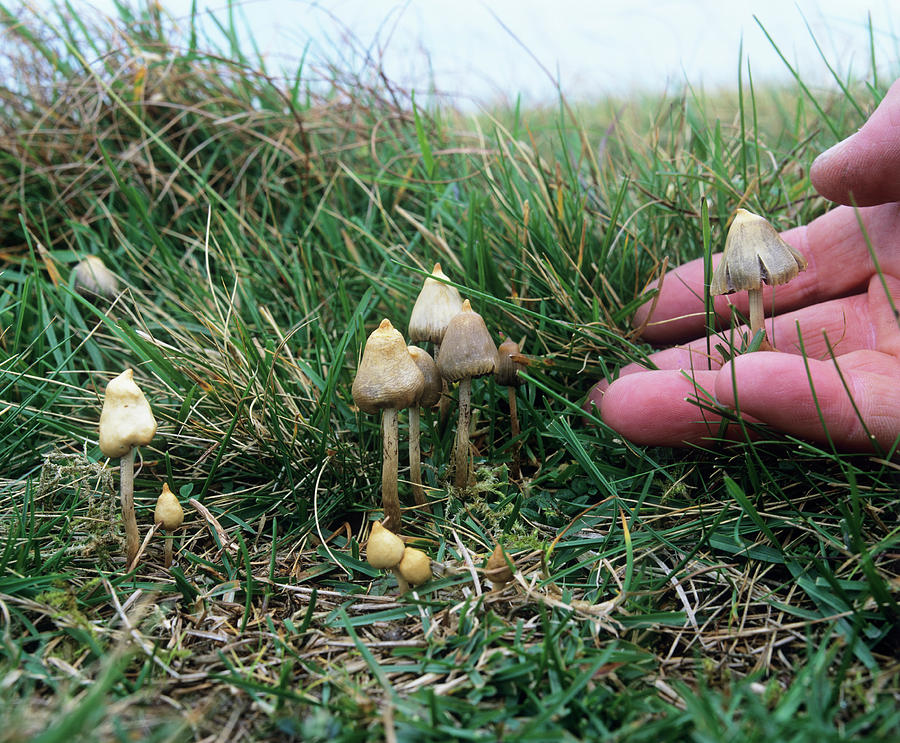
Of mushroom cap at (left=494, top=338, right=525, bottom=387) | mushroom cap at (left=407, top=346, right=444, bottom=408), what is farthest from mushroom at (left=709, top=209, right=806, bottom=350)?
mushroom cap at (left=407, top=346, right=444, bottom=408)

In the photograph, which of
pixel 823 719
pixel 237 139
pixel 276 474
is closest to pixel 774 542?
pixel 823 719

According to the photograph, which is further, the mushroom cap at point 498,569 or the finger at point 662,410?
the finger at point 662,410

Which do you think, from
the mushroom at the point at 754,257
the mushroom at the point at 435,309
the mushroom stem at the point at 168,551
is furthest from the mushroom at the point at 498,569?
the mushroom at the point at 754,257

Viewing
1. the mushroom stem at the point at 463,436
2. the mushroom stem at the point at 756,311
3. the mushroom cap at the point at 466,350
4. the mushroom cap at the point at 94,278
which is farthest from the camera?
the mushroom cap at the point at 94,278

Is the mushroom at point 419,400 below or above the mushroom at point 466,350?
below

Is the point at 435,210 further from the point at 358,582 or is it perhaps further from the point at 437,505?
the point at 358,582

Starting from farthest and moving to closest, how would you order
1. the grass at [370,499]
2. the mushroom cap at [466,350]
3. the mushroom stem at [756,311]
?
1. the mushroom stem at [756,311]
2. the mushroom cap at [466,350]
3. the grass at [370,499]

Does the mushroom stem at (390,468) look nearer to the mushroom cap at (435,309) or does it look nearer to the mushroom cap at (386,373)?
the mushroom cap at (386,373)

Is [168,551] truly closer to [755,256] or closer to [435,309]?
[435,309]
